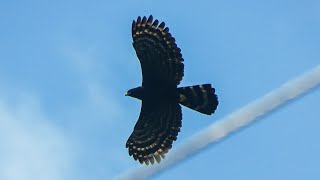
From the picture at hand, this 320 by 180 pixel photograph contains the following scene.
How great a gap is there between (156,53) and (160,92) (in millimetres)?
1439

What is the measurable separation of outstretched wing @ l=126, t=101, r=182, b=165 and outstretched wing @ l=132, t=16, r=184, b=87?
42.0 inches

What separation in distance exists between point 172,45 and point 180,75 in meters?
1.12

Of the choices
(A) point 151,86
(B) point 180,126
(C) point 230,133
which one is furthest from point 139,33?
(C) point 230,133

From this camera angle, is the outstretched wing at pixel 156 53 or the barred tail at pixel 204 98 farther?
the outstretched wing at pixel 156 53

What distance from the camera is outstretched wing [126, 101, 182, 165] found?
21656 millimetres

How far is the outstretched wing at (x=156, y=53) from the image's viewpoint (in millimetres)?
21000

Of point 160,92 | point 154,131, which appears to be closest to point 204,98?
point 160,92

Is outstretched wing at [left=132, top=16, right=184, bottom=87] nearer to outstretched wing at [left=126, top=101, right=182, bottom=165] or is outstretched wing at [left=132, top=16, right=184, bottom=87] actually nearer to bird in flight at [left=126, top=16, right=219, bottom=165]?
bird in flight at [left=126, top=16, right=219, bottom=165]

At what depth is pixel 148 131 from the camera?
22.6 m

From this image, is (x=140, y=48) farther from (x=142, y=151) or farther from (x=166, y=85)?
(x=142, y=151)

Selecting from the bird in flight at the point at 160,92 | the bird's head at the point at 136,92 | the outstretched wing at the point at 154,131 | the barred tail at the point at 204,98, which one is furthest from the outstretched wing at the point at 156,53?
the outstretched wing at the point at 154,131

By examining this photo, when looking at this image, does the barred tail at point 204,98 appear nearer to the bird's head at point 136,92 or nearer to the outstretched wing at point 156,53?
the outstretched wing at point 156,53

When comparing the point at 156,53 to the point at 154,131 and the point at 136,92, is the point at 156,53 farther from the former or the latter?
the point at 154,131

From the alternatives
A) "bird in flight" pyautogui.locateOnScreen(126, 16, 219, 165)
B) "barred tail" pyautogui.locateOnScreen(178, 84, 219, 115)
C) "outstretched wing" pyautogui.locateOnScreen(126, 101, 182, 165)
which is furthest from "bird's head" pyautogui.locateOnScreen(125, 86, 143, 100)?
"barred tail" pyautogui.locateOnScreen(178, 84, 219, 115)
